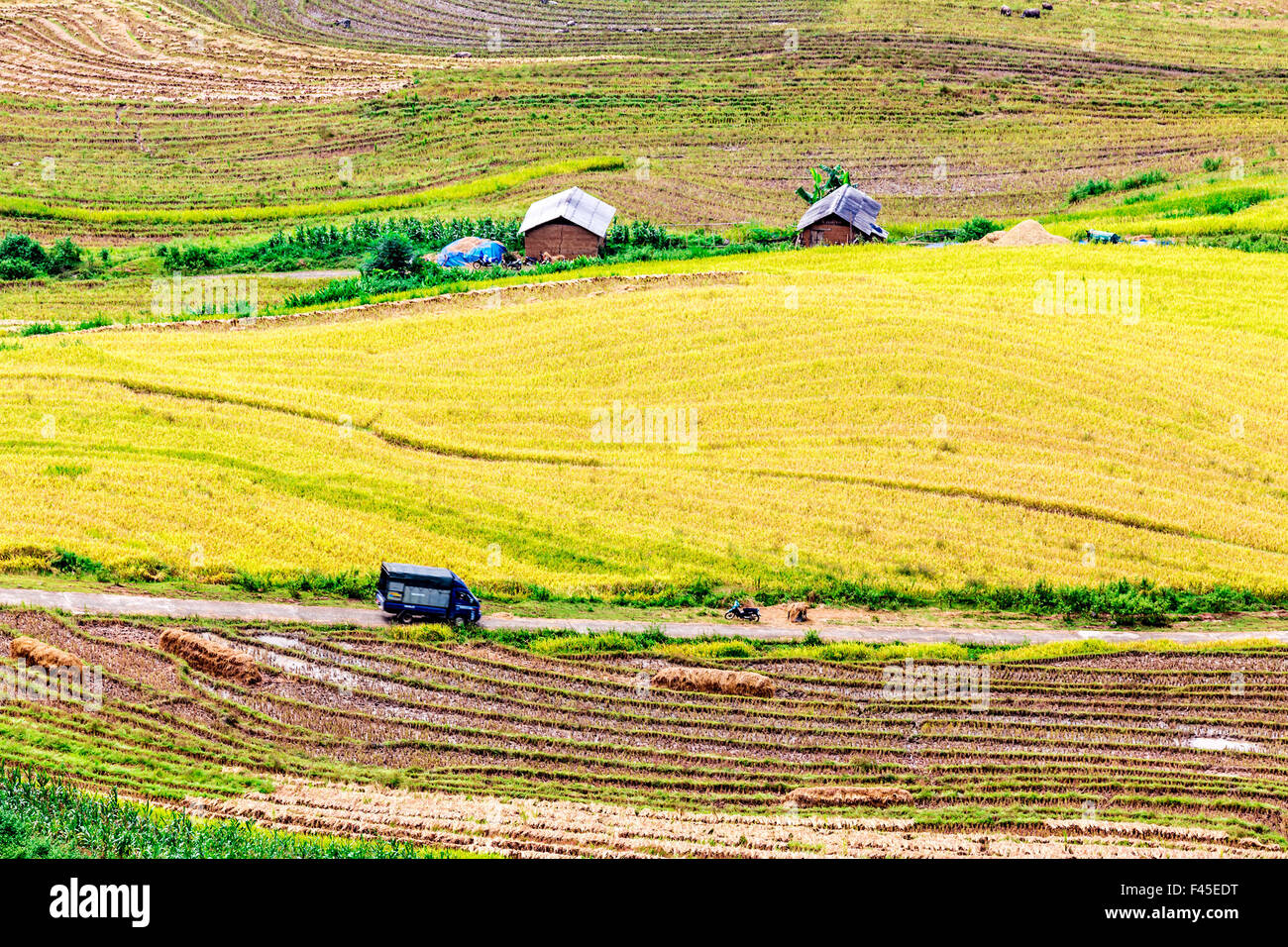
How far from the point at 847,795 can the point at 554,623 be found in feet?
38.6

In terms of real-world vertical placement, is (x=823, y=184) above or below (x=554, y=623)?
above

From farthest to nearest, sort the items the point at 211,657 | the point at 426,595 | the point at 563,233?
the point at 563,233 < the point at 426,595 < the point at 211,657

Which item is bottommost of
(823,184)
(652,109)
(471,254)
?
(471,254)

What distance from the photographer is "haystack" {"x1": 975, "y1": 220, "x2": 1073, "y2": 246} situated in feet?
270

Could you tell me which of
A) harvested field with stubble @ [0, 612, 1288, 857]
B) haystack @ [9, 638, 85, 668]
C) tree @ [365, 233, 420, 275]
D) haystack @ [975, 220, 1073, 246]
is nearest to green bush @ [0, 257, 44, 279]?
tree @ [365, 233, 420, 275]

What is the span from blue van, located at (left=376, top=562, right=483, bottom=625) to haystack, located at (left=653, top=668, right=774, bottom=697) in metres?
6.12

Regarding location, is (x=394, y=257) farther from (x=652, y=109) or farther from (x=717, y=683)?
(x=717, y=683)

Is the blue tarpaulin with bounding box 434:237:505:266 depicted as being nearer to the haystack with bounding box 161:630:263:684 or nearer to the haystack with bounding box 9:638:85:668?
the haystack with bounding box 161:630:263:684

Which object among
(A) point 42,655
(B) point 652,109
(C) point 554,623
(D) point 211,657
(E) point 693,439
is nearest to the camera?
(A) point 42,655

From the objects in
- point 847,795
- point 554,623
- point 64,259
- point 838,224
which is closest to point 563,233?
point 838,224

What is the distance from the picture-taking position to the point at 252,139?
104 meters

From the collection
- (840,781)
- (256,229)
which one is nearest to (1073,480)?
(840,781)

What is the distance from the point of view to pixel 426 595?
4141 cm
